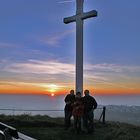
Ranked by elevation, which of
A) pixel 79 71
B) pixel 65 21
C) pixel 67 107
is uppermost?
pixel 65 21

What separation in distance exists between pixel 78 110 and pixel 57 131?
1.13 meters

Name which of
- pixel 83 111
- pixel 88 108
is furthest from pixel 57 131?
pixel 88 108

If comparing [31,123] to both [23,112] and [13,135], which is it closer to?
[23,112]

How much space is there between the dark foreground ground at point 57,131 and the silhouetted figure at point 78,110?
287 millimetres

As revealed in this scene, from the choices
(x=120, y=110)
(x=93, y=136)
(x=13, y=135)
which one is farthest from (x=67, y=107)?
(x=120, y=110)

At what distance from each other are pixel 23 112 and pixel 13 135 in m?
18.6

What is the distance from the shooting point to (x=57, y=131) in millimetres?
17500

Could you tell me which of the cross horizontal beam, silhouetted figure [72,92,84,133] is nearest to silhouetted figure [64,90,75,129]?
silhouetted figure [72,92,84,133]

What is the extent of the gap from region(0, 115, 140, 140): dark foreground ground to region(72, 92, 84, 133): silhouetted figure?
11.3 inches

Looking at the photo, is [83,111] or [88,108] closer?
[83,111]

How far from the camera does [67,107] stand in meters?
18.9

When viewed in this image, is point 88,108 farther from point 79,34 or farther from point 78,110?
point 79,34

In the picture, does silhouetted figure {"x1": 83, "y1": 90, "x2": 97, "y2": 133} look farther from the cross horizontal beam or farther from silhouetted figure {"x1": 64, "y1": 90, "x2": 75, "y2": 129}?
the cross horizontal beam

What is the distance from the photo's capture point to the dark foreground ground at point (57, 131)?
51.4ft
